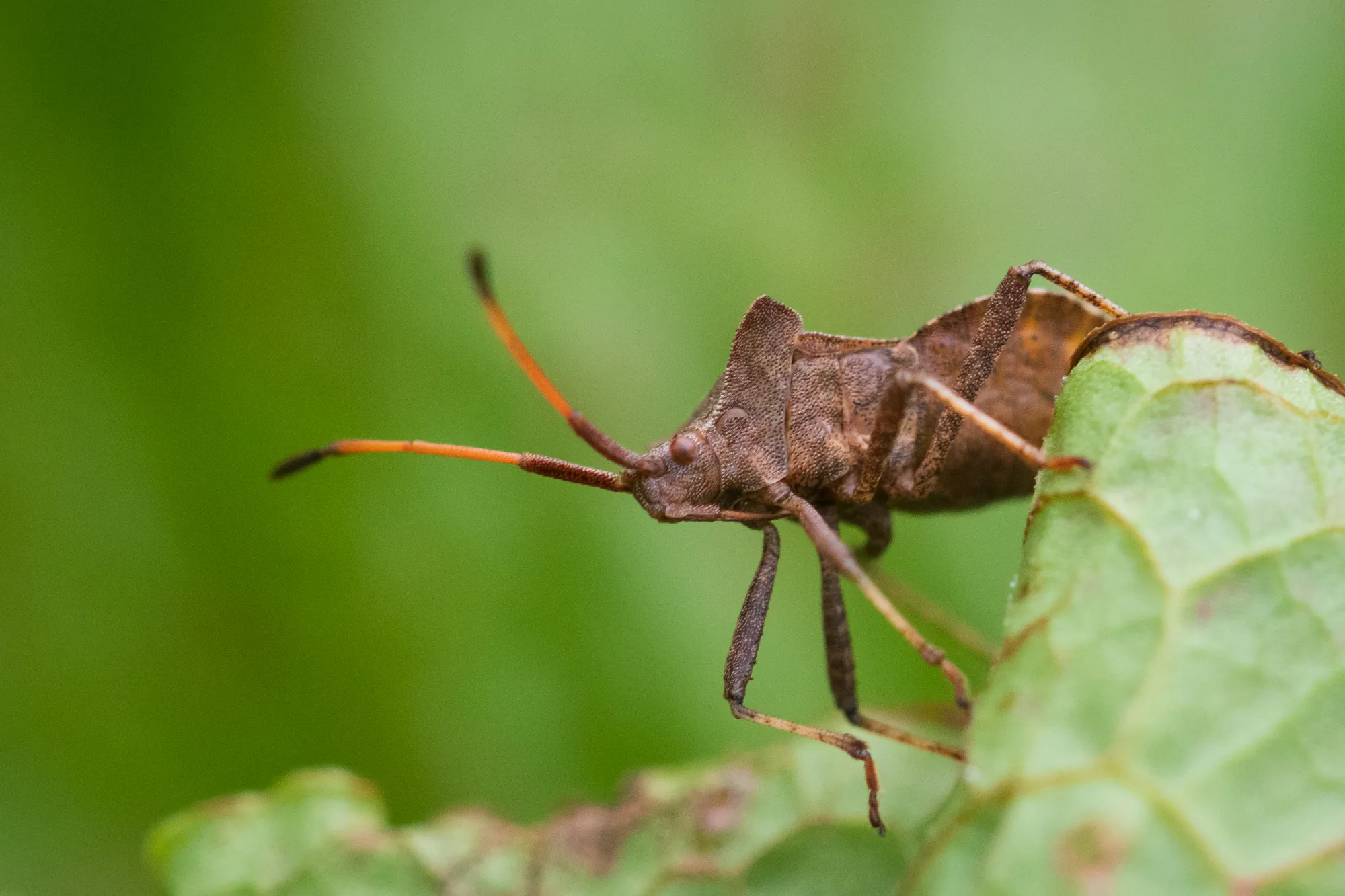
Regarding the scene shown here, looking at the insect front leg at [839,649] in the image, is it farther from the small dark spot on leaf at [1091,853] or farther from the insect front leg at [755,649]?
the small dark spot on leaf at [1091,853]

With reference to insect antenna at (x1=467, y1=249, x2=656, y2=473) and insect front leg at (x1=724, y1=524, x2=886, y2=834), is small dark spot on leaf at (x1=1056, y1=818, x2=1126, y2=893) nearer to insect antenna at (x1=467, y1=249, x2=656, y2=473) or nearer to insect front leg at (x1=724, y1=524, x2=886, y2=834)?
insect front leg at (x1=724, y1=524, x2=886, y2=834)

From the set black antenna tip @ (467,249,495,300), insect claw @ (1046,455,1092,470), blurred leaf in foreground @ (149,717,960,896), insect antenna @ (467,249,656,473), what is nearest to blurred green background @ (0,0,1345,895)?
blurred leaf in foreground @ (149,717,960,896)

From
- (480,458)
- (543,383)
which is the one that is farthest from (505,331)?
(480,458)

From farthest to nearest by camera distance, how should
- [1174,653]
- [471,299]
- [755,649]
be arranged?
[471,299], [755,649], [1174,653]

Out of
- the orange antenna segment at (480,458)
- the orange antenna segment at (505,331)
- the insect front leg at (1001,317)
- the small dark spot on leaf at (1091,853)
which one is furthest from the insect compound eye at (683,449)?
the small dark spot on leaf at (1091,853)

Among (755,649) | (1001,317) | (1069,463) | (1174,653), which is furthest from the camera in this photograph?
(755,649)

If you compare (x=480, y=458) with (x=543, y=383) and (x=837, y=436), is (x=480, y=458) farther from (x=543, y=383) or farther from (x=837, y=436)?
(x=837, y=436)
